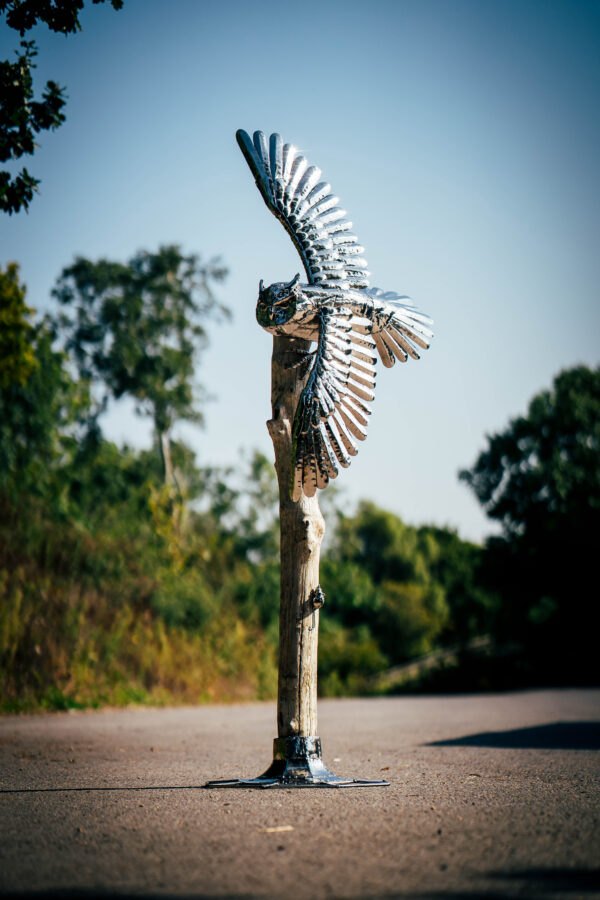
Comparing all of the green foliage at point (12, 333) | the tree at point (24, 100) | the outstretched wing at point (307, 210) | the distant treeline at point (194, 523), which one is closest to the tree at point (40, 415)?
A: the distant treeline at point (194, 523)

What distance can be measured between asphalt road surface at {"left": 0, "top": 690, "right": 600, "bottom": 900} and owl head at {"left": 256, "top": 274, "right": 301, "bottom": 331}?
3.19 meters

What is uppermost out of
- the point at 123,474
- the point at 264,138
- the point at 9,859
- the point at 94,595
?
the point at 123,474

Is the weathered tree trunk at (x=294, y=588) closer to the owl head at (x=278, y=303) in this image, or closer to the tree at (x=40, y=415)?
the owl head at (x=278, y=303)

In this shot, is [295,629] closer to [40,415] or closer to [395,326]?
[395,326]

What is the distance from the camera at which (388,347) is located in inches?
273

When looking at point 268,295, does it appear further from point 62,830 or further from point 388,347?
point 62,830

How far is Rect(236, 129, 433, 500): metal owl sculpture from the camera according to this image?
595 cm

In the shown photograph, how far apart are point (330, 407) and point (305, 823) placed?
104 inches

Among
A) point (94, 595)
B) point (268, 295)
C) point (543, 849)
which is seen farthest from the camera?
point (94, 595)

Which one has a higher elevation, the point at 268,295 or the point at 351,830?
the point at 268,295

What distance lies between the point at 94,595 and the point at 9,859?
13.8 metres

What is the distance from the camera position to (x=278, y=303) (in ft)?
20.2

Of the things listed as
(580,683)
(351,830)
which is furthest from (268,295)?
(580,683)

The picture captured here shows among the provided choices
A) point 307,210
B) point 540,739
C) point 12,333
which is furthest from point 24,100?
point 12,333
